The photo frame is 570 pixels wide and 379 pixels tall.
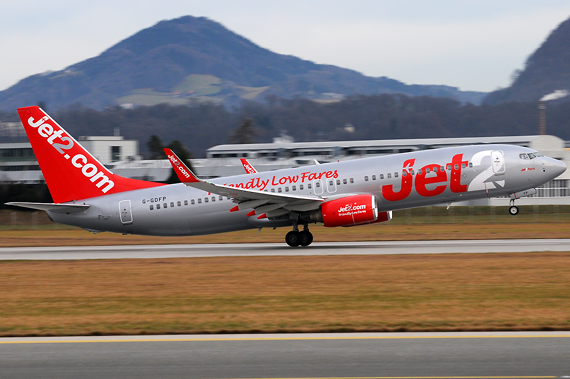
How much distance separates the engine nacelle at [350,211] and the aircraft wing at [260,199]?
718mm

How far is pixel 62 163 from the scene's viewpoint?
32.5 meters

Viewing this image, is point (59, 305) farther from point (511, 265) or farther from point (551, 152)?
point (551, 152)

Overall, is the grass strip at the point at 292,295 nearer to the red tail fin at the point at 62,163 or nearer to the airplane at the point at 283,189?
the airplane at the point at 283,189

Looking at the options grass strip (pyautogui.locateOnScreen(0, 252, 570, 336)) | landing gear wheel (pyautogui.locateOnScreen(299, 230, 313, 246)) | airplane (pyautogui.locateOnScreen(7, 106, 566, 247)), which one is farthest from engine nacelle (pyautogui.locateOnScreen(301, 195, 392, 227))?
grass strip (pyautogui.locateOnScreen(0, 252, 570, 336))

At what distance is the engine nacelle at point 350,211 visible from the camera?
1150 inches

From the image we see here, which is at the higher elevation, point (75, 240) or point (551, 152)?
point (551, 152)

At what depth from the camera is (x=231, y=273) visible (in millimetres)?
A: 22266

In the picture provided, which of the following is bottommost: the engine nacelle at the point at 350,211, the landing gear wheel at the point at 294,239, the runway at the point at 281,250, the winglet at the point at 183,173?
the runway at the point at 281,250

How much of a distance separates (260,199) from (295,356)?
1946 cm

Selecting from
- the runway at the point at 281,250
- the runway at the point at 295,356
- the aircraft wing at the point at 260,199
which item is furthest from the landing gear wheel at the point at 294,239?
the runway at the point at 295,356

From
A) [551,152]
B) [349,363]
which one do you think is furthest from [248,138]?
[349,363]

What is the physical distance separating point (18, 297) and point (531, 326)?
13.1 metres

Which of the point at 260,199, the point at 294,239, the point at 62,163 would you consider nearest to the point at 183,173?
the point at 260,199

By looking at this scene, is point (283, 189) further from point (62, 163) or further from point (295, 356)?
point (295, 356)
